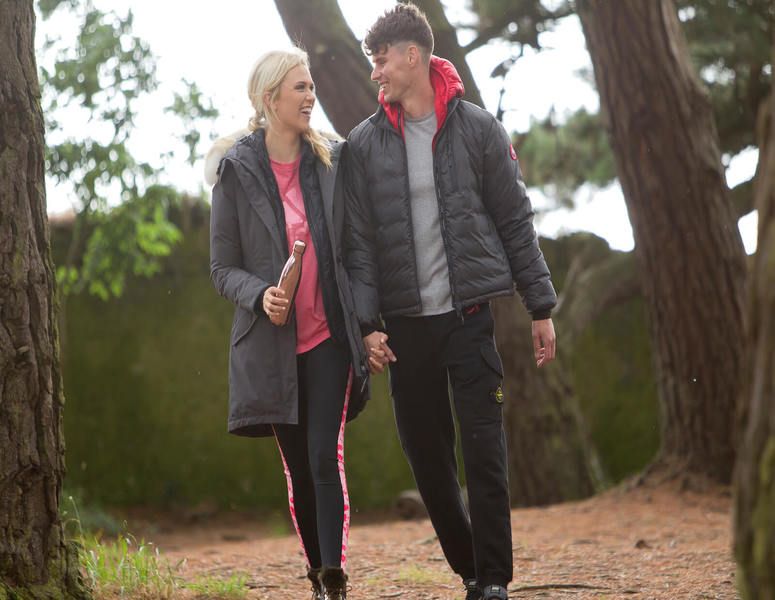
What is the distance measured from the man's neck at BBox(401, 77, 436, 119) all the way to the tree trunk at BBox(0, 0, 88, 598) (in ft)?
3.98

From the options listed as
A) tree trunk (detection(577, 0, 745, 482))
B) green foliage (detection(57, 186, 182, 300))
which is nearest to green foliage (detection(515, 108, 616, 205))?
tree trunk (detection(577, 0, 745, 482))

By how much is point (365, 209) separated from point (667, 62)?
4.19 m

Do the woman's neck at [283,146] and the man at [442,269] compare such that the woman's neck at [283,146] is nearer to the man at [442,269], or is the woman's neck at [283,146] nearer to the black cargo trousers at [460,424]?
the man at [442,269]

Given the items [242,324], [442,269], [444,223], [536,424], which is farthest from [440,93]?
[536,424]

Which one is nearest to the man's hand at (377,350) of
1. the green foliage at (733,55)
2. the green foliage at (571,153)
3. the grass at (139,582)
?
the grass at (139,582)

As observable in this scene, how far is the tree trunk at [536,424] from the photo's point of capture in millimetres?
7699

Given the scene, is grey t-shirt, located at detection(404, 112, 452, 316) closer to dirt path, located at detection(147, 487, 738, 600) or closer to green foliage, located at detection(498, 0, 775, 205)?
dirt path, located at detection(147, 487, 738, 600)

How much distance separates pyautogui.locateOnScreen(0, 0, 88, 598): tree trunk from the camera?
3236 mm

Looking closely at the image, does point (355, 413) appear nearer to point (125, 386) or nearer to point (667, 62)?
point (667, 62)

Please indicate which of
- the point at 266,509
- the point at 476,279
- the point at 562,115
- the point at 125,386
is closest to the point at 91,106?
the point at 125,386

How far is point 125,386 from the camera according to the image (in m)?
10.1

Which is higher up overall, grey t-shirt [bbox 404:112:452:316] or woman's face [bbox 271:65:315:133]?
woman's face [bbox 271:65:315:133]

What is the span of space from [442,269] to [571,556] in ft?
7.57

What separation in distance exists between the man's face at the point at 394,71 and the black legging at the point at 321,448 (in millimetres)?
885
